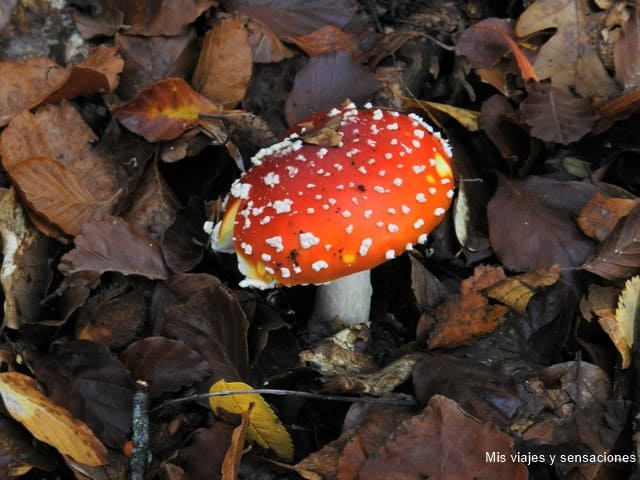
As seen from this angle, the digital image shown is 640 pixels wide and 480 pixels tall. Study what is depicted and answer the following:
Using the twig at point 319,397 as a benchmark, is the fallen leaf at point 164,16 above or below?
above

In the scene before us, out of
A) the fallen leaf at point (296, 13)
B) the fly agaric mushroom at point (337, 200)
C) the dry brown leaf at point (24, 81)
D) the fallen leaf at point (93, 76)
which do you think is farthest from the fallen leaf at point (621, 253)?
the dry brown leaf at point (24, 81)

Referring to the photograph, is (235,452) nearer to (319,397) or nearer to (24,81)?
(319,397)

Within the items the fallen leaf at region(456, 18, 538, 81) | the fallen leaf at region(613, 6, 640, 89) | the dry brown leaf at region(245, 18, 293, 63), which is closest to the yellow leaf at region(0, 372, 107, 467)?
the dry brown leaf at region(245, 18, 293, 63)

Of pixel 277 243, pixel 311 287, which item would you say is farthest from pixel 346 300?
pixel 277 243

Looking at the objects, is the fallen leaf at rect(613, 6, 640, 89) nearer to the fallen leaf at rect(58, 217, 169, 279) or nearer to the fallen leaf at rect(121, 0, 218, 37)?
the fallen leaf at rect(121, 0, 218, 37)

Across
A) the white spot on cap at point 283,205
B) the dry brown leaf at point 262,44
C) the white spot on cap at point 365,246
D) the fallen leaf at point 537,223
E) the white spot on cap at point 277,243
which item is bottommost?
the fallen leaf at point 537,223

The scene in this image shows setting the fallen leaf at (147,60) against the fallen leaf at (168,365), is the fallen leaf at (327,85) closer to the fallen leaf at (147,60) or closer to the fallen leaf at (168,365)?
the fallen leaf at (147,60)
